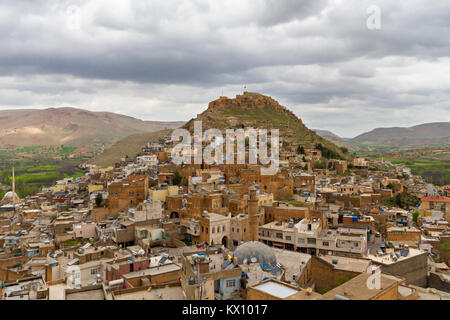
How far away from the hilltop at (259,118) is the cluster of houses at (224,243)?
37.6 metres

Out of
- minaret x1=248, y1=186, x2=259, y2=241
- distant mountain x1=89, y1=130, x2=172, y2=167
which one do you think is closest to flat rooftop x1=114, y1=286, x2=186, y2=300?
minaret x1=248, y1=186, x2=259, y2=241

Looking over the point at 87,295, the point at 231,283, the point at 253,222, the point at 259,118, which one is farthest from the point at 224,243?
the point at 259,118

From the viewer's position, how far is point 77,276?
721 inches

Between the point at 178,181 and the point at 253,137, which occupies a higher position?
the point at 253,137

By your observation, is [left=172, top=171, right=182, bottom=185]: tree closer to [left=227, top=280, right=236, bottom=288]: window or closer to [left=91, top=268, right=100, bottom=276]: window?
[left=91, top=268, right=100, bottom=276]: window

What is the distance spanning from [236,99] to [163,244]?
8459 centimetres

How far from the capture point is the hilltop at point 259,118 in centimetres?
8764

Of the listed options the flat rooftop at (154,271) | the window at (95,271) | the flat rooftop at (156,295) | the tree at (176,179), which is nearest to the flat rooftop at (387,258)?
the flat rooftop at (154,271)

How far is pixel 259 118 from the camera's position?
98.8 m

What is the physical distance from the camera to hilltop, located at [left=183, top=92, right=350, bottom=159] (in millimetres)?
87637

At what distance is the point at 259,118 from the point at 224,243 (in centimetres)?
7374

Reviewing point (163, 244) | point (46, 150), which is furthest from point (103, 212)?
point (46, 150)

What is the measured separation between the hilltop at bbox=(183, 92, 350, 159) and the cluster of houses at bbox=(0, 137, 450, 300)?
3762 cm
